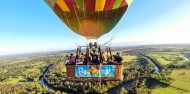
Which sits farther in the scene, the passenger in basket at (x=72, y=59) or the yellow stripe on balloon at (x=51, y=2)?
the yellow stripe on balloon at (x=51, y=2)

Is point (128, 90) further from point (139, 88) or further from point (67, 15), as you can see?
point (67, 15)

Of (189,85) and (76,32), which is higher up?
(76,32)

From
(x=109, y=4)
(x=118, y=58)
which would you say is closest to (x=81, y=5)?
(x=109, y=4)

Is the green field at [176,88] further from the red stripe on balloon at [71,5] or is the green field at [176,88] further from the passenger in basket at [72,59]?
the passenger in basket at [72,59]

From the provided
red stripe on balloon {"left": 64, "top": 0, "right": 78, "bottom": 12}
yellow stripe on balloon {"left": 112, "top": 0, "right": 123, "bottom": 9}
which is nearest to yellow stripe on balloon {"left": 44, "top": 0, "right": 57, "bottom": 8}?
red stripe on balloon {"left": 64, "top": 0, "right": 78, "bottom": 12}

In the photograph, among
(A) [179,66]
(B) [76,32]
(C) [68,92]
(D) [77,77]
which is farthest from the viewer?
(A) [179,66]

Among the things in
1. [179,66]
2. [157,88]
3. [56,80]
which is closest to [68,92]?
[56,80]

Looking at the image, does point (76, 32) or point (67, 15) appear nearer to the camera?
point (67, 15)

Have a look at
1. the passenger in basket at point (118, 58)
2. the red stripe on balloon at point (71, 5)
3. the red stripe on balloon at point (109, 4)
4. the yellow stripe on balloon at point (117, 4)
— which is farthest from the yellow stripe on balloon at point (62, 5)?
the passenger in basket at point (118, 58)
